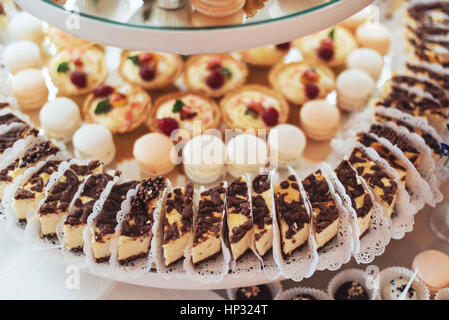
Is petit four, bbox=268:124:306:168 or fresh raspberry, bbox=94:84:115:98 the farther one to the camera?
fresh raspberry, bbox=94:84:115:98

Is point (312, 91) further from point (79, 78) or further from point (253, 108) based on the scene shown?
point (79, 78)

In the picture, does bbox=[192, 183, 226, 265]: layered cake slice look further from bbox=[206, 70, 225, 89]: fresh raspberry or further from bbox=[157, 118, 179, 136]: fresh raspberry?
bbox=[206, 70, 225, 89]: fresh raspberry

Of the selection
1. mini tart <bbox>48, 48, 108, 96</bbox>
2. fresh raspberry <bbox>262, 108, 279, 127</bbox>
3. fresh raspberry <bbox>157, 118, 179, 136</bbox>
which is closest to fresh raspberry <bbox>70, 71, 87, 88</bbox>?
mini tart <bbox>48, 48, 108, 96</bbox>

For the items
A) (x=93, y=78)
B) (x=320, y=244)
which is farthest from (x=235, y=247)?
(x=93, y=78)

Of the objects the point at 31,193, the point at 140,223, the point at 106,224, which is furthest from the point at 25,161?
the point at 140,223

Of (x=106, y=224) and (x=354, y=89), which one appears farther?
(x=354, y=89)
